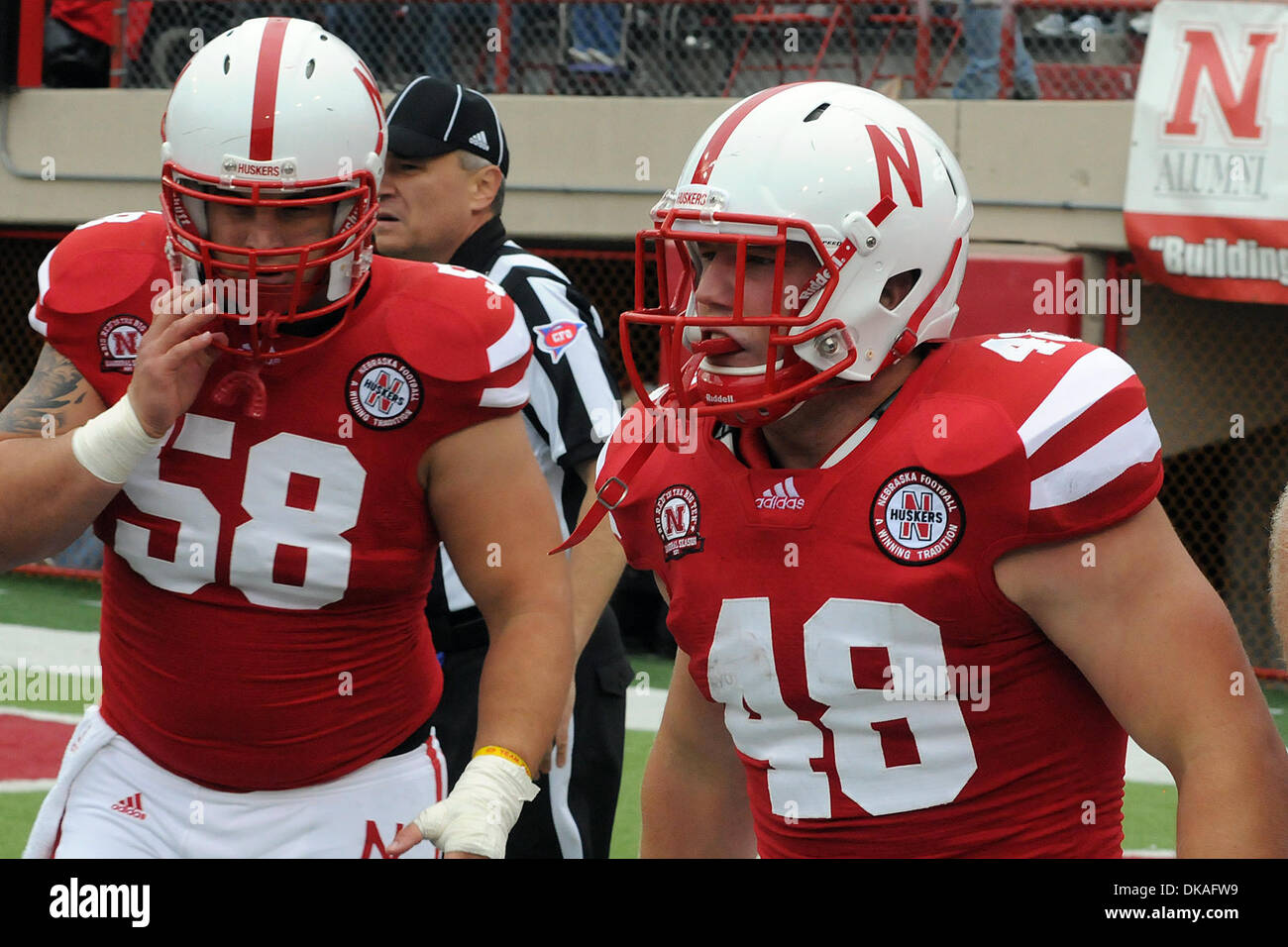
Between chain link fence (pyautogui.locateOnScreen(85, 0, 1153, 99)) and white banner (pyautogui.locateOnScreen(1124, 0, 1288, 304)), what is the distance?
0.69 meters

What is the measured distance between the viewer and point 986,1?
738cm

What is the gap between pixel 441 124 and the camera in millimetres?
3777

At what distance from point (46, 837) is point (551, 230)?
19.4 feet

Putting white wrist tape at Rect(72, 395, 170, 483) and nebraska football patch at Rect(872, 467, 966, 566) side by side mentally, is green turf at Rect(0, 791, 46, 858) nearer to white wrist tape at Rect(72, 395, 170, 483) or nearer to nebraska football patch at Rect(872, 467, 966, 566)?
white wrist tape at Rect(72, 395, 170, 483)

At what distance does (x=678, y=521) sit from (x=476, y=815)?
514 millimetres

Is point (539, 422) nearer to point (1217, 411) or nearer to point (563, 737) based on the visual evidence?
point (563, 737)

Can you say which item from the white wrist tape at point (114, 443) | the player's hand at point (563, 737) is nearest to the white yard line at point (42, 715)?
the player's hand at point (563, 737)

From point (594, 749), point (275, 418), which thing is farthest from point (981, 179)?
point (275, 418)

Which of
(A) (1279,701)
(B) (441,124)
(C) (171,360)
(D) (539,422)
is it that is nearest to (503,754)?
(C) (171,360)

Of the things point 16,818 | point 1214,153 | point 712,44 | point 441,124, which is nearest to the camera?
point 441,124

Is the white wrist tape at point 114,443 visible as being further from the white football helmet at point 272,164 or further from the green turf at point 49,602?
the green turf at point 49,602

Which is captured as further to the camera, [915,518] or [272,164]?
[272,164]

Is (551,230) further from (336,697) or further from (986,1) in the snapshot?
(336,697)

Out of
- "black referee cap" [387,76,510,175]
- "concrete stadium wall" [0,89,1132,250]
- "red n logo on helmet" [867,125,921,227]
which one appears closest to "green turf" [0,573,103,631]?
"concrete stadium wall" [0,89,1132,250]
